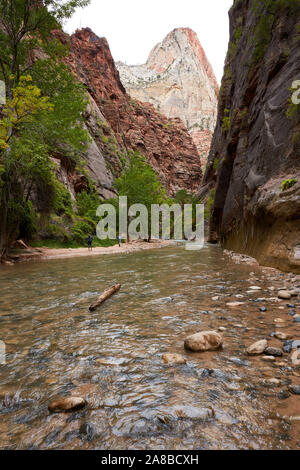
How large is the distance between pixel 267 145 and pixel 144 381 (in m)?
9.92

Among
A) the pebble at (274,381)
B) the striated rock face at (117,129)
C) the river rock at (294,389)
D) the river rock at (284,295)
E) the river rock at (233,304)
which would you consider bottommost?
the river rock at (233,304)

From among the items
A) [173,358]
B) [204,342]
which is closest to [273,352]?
[204,342]

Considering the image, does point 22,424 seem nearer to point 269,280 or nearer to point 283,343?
point 283,343

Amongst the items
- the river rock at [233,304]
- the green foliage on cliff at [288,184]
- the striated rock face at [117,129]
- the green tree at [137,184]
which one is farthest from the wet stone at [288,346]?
the striated rock face at [117,129]

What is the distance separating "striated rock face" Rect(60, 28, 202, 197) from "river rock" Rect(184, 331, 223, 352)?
114ft

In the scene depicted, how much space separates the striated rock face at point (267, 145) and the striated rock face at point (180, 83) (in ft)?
323

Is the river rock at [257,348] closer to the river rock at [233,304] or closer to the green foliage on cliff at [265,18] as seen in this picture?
the river rock at [233,304]

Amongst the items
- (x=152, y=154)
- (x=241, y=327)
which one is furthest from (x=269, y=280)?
(x=152, y=154)

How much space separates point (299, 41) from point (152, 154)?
223ft

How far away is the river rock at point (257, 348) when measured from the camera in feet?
7.57

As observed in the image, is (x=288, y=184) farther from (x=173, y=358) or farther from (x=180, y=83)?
(x=180, y=83)

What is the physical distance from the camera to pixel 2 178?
12.5 meters

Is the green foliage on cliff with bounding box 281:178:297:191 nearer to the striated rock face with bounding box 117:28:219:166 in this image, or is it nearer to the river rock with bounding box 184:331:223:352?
the river rock with bounding box 184:331:223:352

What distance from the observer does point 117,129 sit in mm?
58438
